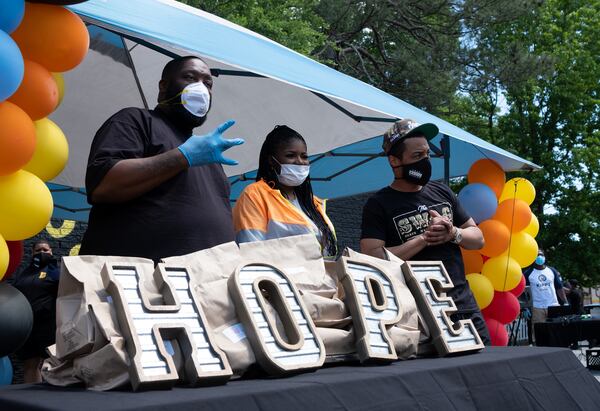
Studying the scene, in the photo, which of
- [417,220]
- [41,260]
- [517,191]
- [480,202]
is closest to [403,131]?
[417,220]

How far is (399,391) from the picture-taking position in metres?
1.59

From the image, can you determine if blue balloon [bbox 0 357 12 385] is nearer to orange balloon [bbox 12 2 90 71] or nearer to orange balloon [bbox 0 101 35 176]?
orange balloon [bbox 0 101 35 176]

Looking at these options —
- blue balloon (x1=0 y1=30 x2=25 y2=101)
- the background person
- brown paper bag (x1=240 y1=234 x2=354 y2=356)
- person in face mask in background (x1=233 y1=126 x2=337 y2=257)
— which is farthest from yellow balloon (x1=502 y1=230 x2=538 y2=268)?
the background person

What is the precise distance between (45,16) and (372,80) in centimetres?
1313

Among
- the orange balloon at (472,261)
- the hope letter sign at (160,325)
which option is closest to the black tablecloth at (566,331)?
the orange balloon at (472,261)

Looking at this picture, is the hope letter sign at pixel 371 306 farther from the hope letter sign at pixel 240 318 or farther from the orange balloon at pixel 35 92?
the orange balloon at pixel 35 92

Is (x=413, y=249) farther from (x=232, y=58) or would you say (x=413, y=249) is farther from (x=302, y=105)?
(x=302, y=105)

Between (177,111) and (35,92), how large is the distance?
60cm

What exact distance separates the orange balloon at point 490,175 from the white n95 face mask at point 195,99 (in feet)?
11.9

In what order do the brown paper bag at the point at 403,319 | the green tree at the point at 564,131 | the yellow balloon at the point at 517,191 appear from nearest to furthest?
the brown paper bag at the point at 403,319 < the yellow balloon at the point at 517,191 < the green tree at the point at 564,131

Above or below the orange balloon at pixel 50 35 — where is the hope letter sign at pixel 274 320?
below

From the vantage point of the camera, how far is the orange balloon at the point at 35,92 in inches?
106

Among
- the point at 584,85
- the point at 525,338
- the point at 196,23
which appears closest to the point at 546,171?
the point at 584,85

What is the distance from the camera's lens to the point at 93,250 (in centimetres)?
219
